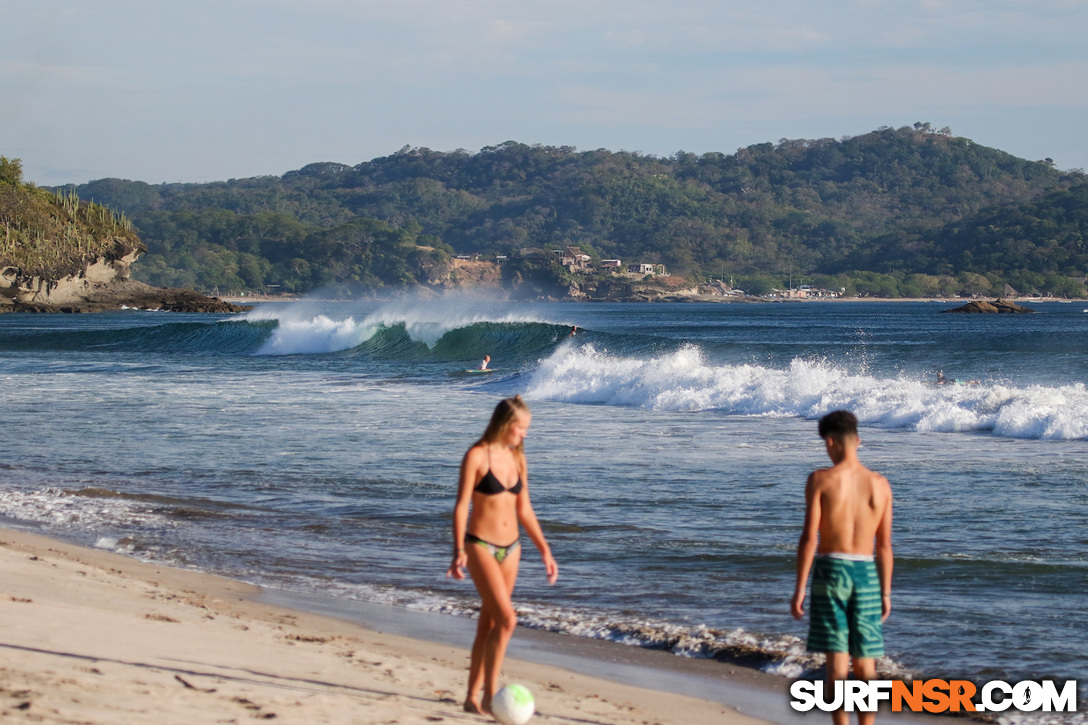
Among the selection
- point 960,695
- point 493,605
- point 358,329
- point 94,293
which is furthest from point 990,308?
point 493,605

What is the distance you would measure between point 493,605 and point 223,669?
5.16 ft

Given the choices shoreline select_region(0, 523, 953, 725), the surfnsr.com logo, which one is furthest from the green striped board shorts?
shoreline select_region(0, 523, 953, 725)

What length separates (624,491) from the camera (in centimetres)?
1196

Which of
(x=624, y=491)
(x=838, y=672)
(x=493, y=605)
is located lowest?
(x=624, y=491)

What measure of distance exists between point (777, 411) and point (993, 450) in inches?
244

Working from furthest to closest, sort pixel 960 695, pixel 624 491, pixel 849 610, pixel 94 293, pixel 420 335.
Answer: pixel 94 293
pixel 420 335
pixel 624 491
pixel 960 695
pixel 849 610

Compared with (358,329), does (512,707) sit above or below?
below

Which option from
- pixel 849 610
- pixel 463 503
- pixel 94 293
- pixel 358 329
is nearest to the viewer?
pixel 849 610

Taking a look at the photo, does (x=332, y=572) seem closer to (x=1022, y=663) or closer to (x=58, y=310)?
(x=1022, y=663)

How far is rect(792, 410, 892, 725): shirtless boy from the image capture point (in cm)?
473

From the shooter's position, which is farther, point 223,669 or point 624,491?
point 624,491

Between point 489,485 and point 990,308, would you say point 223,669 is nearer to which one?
point 489,485

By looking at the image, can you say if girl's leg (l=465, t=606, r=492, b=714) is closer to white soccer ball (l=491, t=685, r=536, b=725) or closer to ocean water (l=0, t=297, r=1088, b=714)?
white soccer ball (l=491, t=685, r=536, b=725)

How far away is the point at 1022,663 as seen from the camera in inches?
251
